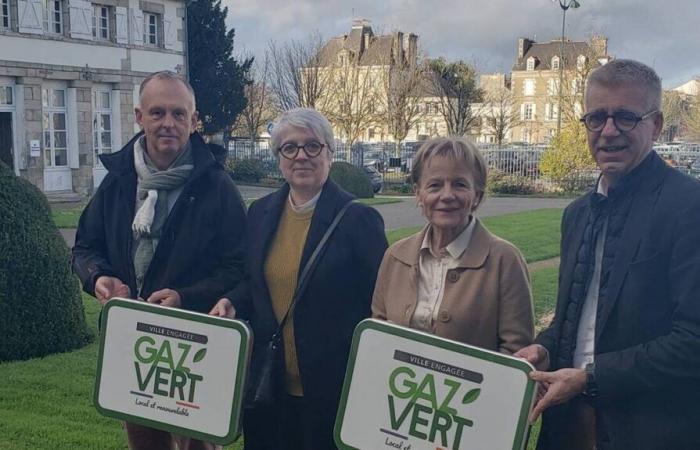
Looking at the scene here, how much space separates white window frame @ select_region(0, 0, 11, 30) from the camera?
23922mm

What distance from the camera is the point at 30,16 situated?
80.5ft

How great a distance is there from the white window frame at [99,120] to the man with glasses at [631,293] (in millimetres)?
25965

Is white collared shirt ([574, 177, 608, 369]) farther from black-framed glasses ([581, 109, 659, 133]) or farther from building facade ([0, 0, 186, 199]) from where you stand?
building facade ([0, 0, 186, 199])

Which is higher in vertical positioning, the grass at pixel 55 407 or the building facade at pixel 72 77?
the building facade at pixel 72 77

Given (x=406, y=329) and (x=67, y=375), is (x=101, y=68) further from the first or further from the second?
(x=406, y=329)

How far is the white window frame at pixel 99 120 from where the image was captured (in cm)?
2723

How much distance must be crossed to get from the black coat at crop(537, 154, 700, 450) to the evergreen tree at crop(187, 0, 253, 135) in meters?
33.7

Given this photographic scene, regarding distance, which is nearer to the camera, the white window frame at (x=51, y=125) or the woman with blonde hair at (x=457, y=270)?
the woman with blonde hair at (x=457, y=270)

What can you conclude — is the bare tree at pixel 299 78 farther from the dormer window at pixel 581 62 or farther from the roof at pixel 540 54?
the roof at pixel 540 54

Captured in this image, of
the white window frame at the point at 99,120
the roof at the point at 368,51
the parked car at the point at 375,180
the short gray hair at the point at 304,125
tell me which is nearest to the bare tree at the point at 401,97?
the roof at the point at 368,51

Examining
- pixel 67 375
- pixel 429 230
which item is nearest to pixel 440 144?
pixel 429 230

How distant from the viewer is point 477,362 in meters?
2.78

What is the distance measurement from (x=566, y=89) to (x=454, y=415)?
3932 centimetres

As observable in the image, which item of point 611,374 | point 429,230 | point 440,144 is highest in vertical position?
point 440,144
